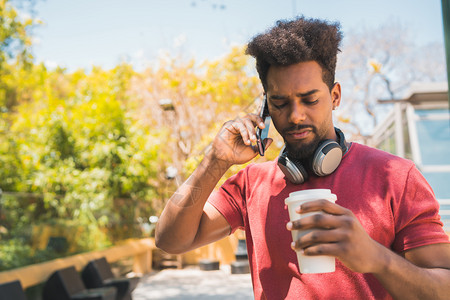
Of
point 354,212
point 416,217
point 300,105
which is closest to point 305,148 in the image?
point 300,105

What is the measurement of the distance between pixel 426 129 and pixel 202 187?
25.6ft

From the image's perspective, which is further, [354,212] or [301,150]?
[301,150]

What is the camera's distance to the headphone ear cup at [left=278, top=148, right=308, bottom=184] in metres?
1.16

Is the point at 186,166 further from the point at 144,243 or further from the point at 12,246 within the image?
the point at 144,243

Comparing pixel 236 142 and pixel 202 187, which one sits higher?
pixel 236 142

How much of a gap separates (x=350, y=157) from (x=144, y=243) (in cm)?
1250

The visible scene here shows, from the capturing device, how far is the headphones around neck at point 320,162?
1.11 metres

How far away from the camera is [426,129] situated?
26.3 feet

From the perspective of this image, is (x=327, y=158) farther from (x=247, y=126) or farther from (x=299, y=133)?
(x=247, y=126)

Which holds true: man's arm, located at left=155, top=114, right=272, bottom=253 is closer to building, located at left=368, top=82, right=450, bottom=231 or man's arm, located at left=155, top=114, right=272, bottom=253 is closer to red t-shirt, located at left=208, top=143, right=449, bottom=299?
red t-shirt, located at left=208, top=143, right=449, bottom=299

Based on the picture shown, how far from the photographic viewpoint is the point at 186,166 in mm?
1521

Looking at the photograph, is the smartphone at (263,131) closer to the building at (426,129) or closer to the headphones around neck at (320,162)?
the headphones around neck at (320,162)

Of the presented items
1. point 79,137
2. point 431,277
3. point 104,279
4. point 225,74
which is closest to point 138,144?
point 79,137

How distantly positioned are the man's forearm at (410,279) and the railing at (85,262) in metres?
5.27
